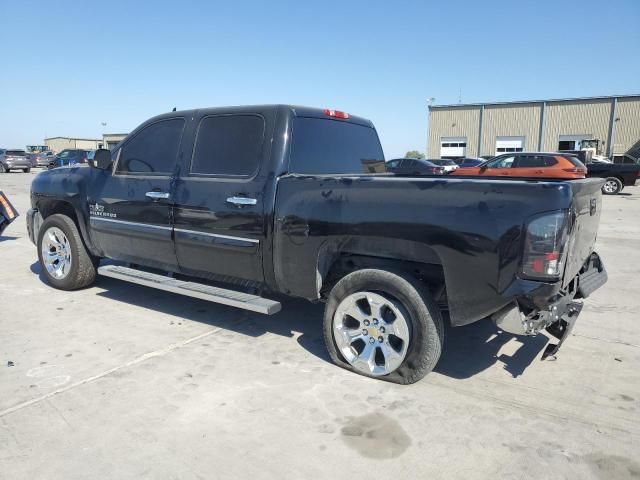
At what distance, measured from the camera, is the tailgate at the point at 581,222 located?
2.98m

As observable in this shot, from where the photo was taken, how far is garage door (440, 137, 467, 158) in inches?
1818

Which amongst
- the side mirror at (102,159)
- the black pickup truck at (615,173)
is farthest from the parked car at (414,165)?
the side mirror at (102,159)

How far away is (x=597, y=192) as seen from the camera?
3.66 meters

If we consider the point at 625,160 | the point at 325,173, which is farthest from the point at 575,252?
the point at 625,160

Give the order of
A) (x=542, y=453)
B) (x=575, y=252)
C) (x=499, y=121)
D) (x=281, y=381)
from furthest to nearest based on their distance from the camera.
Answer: (x=499, y=121)
(x=281, y=381)
(x=575, y=252)
(x=542, y=453)

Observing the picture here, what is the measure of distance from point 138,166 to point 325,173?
76.3 inches

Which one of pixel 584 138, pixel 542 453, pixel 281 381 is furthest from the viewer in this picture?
pixel 584 138

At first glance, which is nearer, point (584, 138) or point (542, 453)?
point (542, 453)

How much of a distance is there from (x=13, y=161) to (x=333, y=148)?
34769 millimetres

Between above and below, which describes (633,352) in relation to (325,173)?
below

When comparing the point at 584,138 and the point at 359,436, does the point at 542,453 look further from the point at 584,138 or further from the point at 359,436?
the point at 584,138

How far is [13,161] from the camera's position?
3253 centimetres

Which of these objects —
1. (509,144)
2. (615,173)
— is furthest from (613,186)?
(509,144)

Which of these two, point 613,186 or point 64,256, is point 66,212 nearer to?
point 64,256
